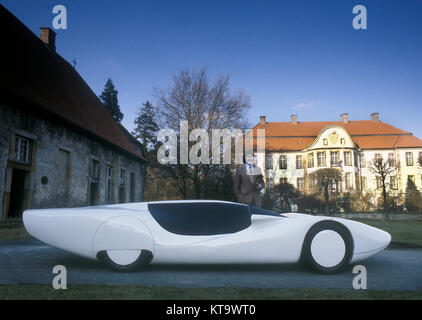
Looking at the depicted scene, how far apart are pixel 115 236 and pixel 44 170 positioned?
12.1 metres

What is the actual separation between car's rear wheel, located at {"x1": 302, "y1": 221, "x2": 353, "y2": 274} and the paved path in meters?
0.12

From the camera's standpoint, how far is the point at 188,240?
3691 millimetres

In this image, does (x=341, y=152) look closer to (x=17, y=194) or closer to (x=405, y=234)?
(x=405, y=234)

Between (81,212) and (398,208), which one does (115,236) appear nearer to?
(81,212)

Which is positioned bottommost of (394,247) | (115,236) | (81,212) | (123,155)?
(394,247)

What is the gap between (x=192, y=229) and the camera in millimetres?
3752

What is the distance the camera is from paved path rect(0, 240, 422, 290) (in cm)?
312

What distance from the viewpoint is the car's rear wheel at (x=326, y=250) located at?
12.0 feet

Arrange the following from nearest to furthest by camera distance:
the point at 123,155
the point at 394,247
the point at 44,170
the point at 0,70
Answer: the point at 394,247
the point at 0,70
the point at 44,170
the point at 123,155

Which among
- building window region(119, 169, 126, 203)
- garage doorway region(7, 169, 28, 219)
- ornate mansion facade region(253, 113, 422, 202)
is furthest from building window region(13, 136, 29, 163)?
ornate mansion facade region(253, 113, 422, 202)

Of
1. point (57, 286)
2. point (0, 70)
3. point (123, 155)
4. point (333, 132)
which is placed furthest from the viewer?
point (333, 132)

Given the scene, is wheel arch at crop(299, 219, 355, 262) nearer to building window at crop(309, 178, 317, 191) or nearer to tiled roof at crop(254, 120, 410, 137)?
building window at crop(309, 178, 317, 191)

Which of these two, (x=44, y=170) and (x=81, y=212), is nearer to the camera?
(x=81, y=212)
